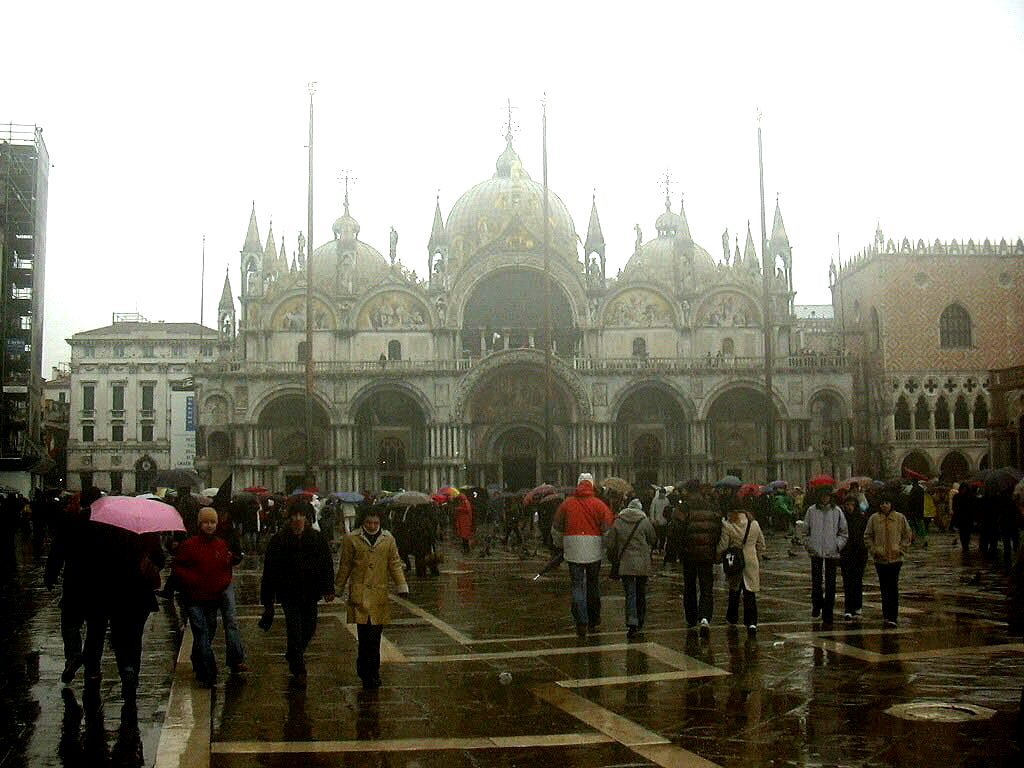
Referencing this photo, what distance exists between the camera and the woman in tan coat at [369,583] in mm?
9680

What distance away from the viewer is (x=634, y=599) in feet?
40.8

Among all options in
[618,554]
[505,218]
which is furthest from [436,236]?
[618,554]

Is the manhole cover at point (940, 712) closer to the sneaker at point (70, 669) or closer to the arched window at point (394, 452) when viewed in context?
the sneaker at point (70, 669)

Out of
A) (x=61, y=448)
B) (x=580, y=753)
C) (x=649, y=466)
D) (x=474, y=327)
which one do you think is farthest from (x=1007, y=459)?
(x=61, y=448)

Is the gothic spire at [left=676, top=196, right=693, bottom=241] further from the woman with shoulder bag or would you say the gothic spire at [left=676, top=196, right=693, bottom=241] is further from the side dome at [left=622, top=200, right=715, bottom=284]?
the woman with shoulder bag

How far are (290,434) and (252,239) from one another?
10682 mm

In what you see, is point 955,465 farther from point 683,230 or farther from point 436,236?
point 436,236

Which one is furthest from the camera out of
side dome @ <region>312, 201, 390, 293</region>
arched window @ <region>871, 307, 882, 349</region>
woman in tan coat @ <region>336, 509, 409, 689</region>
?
side dome @ <region>312, 201, 390, 293</region>

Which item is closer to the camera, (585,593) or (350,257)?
(585,593)

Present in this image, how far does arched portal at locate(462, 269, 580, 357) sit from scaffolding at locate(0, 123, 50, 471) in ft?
60.8

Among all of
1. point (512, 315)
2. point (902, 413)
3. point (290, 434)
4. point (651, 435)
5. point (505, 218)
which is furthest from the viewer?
point (505, 218)

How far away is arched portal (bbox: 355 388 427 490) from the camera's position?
168ft

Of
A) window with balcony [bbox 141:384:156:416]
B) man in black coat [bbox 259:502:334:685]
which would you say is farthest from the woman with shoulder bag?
window with balcony [bbox 141:384:156:416]

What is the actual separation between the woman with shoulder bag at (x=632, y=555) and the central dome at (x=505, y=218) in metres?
41.2
